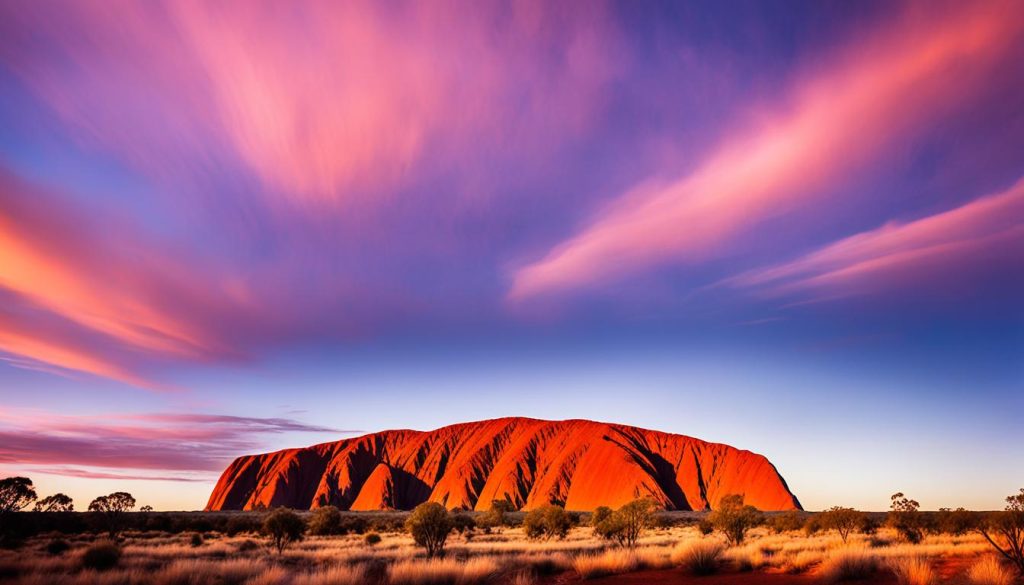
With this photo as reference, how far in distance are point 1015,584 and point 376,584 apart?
13827 mm

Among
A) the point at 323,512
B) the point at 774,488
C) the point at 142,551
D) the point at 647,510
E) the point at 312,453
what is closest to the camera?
the point at 142,551

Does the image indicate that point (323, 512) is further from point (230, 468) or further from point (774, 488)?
point (230, 468)

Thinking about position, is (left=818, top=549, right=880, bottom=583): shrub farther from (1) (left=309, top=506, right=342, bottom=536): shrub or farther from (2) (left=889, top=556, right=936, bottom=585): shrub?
(1) (left=309, top=506, right=342, bottom=536): shrub

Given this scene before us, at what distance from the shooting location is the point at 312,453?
560 feet

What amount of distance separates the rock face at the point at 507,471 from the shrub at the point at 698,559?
350ft

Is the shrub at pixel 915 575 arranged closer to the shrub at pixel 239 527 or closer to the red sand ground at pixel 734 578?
the red sand ground at pixel 734 578

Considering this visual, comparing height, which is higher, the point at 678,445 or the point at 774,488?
the point at 678,445

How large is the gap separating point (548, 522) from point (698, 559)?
24.4m

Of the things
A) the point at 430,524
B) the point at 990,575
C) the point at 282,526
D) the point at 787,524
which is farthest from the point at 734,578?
the point at 787,524

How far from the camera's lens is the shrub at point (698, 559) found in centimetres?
1466

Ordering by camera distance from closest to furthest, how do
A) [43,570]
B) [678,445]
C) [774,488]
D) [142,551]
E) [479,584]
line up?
[479,584], [43,570], [142,551], [774,488], [678,445]

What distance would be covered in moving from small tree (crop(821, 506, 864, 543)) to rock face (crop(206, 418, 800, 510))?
81.9 m

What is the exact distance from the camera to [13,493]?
27.3 metres

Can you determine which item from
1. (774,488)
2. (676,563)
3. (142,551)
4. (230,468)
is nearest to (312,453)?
(230,468)
